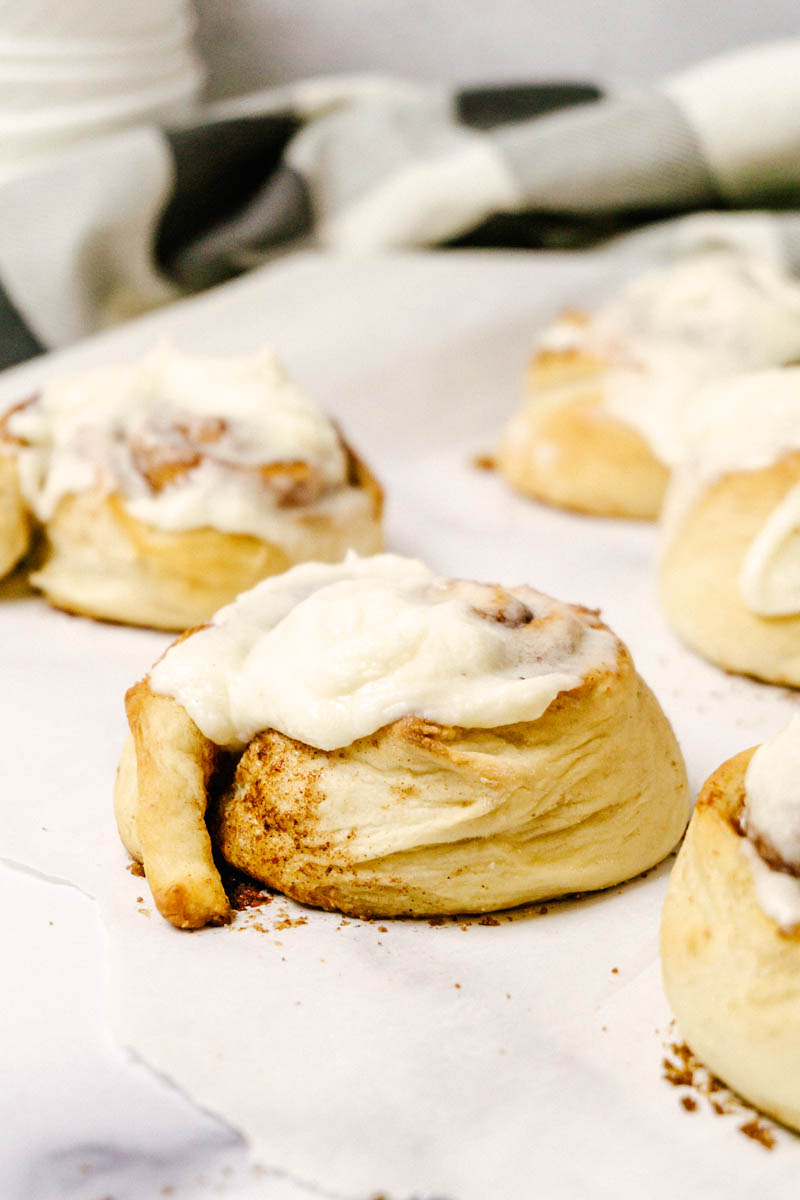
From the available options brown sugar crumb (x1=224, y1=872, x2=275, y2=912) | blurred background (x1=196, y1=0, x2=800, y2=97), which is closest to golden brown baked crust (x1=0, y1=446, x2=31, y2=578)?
brown sugar crumb (x1=224, y1=872, x2=275, y2=912)

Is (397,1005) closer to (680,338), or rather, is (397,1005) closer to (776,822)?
(776,822)

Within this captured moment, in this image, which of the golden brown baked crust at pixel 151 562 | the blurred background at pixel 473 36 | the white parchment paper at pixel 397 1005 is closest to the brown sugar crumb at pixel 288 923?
the white parchment paper at pixel 397 1005

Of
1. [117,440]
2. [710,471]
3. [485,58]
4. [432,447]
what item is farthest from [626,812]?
[485,58]

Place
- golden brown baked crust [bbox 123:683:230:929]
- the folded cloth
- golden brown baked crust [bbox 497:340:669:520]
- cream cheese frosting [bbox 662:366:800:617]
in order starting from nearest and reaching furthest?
golden brown baked crust [bbox 123:683:230:929] → cream cheese frosting [bbox 662:366:800:617] → golden brown baked crust [bbox 497:340:669:520] → the folded cloth

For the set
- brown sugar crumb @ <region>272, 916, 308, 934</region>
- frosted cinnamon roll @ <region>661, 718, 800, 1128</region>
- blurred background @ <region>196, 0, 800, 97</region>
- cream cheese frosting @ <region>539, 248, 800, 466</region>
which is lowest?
cream cheese frosting @ <region>539, 248, 800, 466</region>

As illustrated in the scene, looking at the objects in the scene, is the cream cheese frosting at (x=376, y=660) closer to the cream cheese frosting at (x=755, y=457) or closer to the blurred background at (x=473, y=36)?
the cream cheese frosting at (x=755, y=457)

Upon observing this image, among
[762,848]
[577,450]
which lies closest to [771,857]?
[762,848]

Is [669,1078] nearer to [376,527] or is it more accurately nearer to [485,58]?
[376,527]

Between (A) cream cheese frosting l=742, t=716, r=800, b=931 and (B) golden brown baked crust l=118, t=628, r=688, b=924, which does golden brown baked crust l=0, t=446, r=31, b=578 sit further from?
(A) cream cheese frosting l=742, t=716, r=800, b=931
